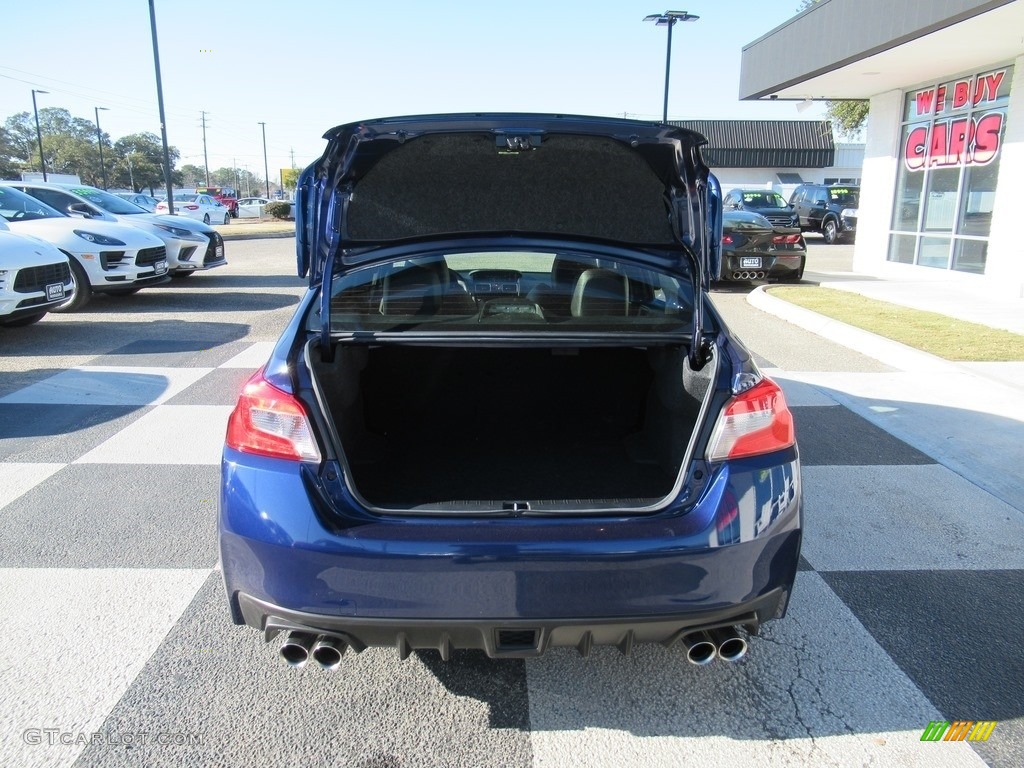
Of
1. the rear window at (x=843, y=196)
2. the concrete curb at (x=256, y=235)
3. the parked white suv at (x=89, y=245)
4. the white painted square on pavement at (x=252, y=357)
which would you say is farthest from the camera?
the concrete curb at (x=256, y=235)

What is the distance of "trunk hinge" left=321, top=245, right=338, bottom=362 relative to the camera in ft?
8.59

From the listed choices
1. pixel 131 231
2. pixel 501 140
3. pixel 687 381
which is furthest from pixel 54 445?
pixel 131 231

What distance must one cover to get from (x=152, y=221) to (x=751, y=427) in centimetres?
1217

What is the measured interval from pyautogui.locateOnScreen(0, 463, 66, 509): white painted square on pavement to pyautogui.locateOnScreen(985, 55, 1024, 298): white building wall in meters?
11.7

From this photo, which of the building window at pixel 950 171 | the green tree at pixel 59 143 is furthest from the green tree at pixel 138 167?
the building window at pixel 950 171

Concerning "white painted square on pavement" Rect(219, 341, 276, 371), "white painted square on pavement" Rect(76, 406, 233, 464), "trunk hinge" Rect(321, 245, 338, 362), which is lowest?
"white painted square on pavement" Rect(76, 406, 233, 464)

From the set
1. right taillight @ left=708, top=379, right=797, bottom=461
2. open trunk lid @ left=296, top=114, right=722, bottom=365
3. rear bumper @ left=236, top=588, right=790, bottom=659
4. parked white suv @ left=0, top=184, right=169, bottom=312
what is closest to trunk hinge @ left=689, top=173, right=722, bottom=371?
open trunk lid @ left=296, top=114, right=722, bottom=365

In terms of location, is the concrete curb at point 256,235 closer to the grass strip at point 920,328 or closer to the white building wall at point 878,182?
the white building wall at point 878,182

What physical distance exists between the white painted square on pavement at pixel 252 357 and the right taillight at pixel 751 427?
199 inches

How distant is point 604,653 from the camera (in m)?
2.66

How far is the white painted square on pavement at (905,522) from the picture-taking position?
11.1 ft

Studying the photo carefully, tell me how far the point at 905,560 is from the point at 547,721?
1925 millimetres

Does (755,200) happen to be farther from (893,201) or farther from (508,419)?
(508,419)

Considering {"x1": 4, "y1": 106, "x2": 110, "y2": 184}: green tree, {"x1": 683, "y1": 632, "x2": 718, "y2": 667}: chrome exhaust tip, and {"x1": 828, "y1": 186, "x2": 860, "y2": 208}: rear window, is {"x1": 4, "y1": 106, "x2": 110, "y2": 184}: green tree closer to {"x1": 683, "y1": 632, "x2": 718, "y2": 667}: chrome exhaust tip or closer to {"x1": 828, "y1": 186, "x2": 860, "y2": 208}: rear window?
{"x1": 828, "y1": 186, "x2": 860, "y2": 208}: rear window
